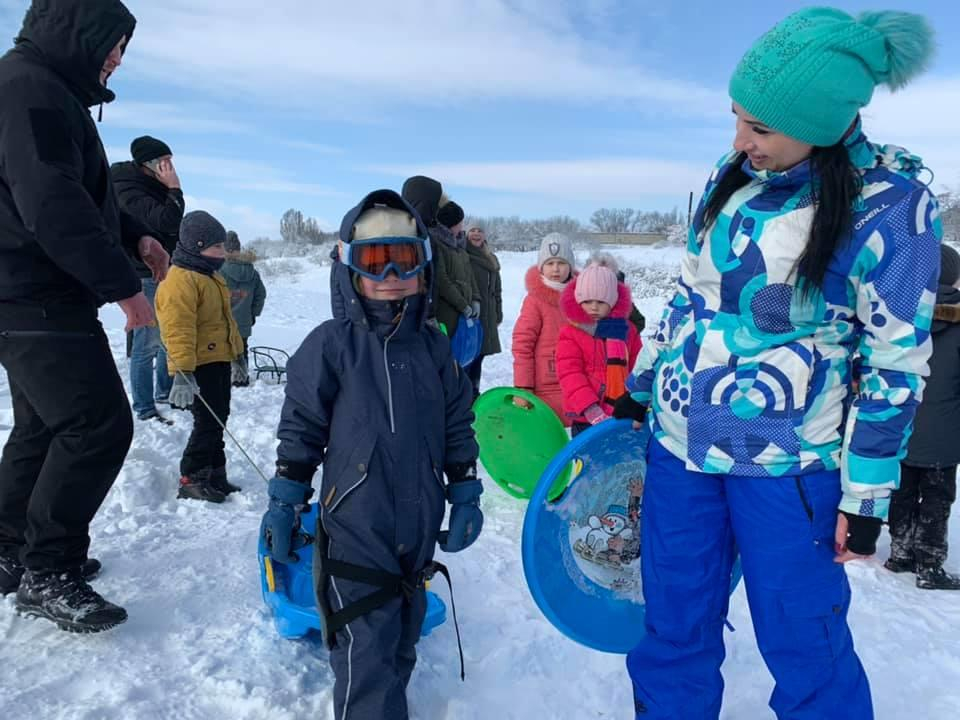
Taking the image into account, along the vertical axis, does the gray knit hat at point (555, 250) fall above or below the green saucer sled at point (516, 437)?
above

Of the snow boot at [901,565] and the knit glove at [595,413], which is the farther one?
the knit glove at [595,413]

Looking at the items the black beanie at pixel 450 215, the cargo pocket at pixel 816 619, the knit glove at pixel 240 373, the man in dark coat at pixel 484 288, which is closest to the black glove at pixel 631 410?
the cargo pocket at pixel 816 619

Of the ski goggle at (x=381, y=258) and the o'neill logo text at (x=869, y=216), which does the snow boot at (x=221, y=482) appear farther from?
the o'neill logo text at (x=869, y=216)

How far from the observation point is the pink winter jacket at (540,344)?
4.84m

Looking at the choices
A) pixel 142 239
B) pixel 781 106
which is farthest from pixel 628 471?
pixel 142 239

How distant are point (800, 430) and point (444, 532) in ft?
3.96

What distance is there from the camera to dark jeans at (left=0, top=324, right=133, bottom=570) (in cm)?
255

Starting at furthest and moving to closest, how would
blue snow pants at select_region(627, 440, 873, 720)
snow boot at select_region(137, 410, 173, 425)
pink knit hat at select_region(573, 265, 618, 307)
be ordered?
snow boot at select_region(137, 410, 173, 425)
pink knit hat at select_region(573, 265, 618, 307)
blue snow pants at select_region(627, 440, 873, 720)

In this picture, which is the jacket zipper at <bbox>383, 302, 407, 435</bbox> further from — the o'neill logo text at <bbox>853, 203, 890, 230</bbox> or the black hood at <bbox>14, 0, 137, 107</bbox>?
the black hood at <bbox>14, 0, 137, 107</bbox>

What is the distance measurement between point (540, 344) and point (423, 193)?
4.39ft

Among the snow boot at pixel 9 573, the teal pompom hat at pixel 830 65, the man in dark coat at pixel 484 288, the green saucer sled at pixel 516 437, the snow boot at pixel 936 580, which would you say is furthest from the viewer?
the man in dark coat at pixel 484 288

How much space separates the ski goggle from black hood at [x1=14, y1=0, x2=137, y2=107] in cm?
126

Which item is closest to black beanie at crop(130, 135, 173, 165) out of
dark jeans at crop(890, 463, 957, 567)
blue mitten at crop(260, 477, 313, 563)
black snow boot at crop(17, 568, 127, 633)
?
black snow boot at crop(17, 568, 127, 633)

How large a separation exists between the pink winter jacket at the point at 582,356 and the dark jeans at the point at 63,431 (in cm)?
247
